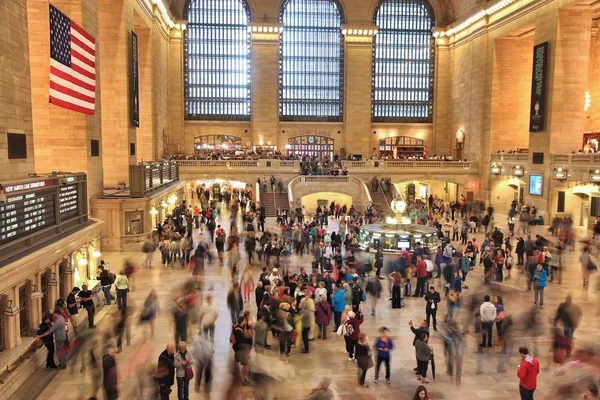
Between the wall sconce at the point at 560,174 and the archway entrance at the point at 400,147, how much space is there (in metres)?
17.8

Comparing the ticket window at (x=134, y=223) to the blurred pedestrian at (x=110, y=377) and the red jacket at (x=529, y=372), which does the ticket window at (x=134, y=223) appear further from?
the red jacket at (x=529, y=372)

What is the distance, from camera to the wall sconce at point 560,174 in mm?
27716

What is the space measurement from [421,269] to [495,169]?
2364 centimetres

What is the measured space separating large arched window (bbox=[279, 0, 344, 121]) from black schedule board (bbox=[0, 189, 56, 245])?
3353 centimetres

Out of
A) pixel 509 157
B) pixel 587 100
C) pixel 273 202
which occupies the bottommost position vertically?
pixel 273 202

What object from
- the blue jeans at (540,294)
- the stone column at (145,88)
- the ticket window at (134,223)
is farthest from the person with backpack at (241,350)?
the stone column at (145,88)

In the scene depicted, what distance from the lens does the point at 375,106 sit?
45.7 m

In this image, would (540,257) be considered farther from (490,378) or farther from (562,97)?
(562,97)

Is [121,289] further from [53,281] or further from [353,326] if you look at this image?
[353,326]

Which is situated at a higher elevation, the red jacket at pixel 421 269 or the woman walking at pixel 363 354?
the red jacket at pixel 421 269

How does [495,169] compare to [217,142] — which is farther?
[217,142]

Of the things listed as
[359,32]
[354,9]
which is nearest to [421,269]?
[359,32]

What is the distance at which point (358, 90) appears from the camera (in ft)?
145

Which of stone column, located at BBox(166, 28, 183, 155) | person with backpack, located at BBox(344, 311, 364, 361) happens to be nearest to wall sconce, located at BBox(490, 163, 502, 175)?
stone column, located at BBox(166, 28, 183, 155)
